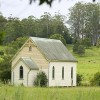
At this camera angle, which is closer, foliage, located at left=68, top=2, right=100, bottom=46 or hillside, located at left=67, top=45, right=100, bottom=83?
hillside, located at left=67, top=45, right=100, bottom=83

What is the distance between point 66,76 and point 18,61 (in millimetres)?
6873

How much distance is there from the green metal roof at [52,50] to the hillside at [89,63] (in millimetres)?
4879

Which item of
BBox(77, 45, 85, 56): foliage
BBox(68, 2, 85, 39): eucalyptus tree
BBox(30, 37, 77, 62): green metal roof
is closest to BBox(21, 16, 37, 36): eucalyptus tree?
BBox(68, 2, 85, 39): eucalyptus tree

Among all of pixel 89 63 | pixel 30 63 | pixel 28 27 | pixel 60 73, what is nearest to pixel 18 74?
pixel 30 63

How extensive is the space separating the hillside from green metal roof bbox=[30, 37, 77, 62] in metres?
4.88

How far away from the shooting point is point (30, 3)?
19.7 feet

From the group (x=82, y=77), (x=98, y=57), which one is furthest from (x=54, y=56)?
(x=98, y=57)

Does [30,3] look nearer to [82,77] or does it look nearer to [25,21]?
[82,77]

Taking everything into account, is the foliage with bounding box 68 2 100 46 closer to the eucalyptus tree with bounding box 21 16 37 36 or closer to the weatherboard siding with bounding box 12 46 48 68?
the eucalyptus tree with bounding box 21 16 37 36

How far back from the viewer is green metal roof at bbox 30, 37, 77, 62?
5240cm

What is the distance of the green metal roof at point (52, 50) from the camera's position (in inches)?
2063

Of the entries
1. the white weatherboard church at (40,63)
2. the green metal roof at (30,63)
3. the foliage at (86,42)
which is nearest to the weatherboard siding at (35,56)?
the white weatherboard church at (40,63)

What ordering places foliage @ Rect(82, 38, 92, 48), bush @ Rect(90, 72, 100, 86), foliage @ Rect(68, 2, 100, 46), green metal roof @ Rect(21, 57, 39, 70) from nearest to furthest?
bush @ Rect(90, 72, 100, 86)
green metal roof @ Rect(21, 57, 39, 70)
foliage @ Rect(82, 38, 92, 48)
foliage @ Rect(68, 2, 100, 46)

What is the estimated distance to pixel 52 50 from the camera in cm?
5375
